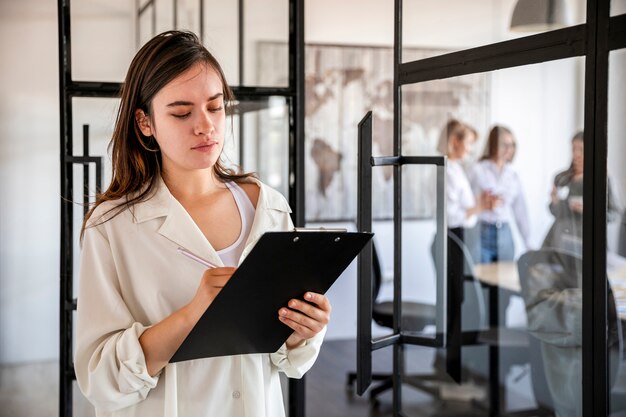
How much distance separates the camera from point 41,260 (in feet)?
15.6

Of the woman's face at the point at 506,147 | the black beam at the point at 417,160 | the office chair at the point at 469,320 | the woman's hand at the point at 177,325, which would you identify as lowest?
the office chair at the point at 469,320

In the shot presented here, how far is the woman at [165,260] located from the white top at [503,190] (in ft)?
9.35

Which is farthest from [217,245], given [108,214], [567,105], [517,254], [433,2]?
[517,254]

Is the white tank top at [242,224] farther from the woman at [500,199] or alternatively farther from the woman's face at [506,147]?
the woman's face at [506,147]

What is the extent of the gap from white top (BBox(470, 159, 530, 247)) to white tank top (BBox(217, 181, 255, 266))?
2.76 m

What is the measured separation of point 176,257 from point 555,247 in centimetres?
226

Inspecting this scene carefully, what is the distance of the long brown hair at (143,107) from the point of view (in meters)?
1.47

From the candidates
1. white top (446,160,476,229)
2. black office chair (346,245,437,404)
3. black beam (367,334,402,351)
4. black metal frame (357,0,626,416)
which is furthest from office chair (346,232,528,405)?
black metal frame (357,0,626,416)

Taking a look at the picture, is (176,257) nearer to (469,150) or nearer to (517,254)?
(517,254)

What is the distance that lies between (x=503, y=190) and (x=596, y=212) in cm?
283

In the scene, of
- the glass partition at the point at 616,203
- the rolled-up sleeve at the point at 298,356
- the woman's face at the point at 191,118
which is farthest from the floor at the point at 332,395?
the woman's face at the point at 191,118

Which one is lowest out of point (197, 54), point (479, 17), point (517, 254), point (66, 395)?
point (66, 395)

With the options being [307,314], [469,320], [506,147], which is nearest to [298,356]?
[307,314]

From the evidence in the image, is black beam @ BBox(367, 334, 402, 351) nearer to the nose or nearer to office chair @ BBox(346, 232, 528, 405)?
the nose
